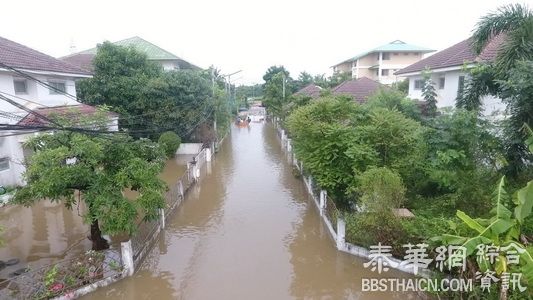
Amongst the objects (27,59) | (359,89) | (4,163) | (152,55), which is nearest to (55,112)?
(4,163)

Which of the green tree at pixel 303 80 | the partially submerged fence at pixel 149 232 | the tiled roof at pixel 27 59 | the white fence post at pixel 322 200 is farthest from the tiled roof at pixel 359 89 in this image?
the green tree at pixel 303 80

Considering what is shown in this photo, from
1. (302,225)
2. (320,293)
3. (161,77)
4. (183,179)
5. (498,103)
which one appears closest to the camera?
(320,293)

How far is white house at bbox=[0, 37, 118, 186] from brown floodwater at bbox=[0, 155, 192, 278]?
163cm

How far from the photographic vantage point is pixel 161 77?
2328 cm

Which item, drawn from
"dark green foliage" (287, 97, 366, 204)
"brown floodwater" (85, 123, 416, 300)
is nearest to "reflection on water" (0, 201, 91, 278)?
"brown floodwater" (85, 123, 416, 300)

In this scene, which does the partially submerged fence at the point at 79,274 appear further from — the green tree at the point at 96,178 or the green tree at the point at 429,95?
the green tree at the point at 429,95

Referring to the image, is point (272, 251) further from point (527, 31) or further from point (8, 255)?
point (527, 31)

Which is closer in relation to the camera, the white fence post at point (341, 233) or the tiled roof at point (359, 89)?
the white fence post at point (341, 233)

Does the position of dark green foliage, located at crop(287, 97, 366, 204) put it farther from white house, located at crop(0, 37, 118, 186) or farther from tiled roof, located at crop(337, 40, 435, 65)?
tiled roof, located at crop(337, 40, 435, 65)

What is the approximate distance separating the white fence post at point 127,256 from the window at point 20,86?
1131 centimetres

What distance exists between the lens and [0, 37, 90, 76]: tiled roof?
14875 mm

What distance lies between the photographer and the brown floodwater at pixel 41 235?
10008 millimetres

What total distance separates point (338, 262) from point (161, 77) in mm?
17966

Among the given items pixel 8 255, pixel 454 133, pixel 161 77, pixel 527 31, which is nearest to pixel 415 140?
pixel 454 133
